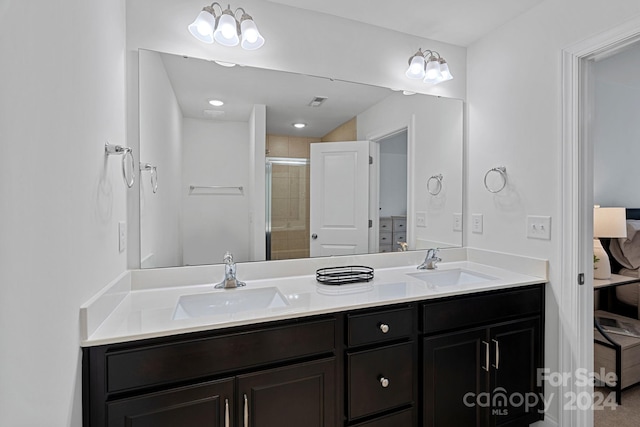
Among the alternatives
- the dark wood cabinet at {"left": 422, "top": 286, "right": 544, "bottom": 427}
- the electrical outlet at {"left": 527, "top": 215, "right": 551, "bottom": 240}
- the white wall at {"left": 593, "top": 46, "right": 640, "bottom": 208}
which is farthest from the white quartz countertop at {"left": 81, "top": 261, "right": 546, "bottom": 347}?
the white wall at {"left": 593, "top": 46, "right": 640, "bottom": 208}

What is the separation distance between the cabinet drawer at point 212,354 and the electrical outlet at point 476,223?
1413 mm

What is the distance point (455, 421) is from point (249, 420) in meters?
1.02

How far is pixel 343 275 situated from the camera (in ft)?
5.82

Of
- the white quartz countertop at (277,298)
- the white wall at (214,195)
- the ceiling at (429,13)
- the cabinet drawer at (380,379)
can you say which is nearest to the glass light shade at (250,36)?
the ceiling at (429,13)

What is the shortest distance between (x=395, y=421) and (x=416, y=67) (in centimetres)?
199

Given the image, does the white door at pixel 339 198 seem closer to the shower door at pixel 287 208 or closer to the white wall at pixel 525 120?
the shower door at pixel 287 208

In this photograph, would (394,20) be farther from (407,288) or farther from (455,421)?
(455,421)

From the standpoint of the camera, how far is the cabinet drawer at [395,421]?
138 centimetres

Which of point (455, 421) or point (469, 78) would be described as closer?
point (455, 421)

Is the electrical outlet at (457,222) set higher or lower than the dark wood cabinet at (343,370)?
higher

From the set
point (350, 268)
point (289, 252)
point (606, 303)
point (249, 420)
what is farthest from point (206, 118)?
point (606, 303)

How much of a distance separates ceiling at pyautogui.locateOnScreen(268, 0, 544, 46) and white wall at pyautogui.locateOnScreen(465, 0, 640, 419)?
9 centimetres

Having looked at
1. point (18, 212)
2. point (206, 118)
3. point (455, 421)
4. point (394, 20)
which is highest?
point (394, 20)

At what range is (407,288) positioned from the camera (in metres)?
1.61
